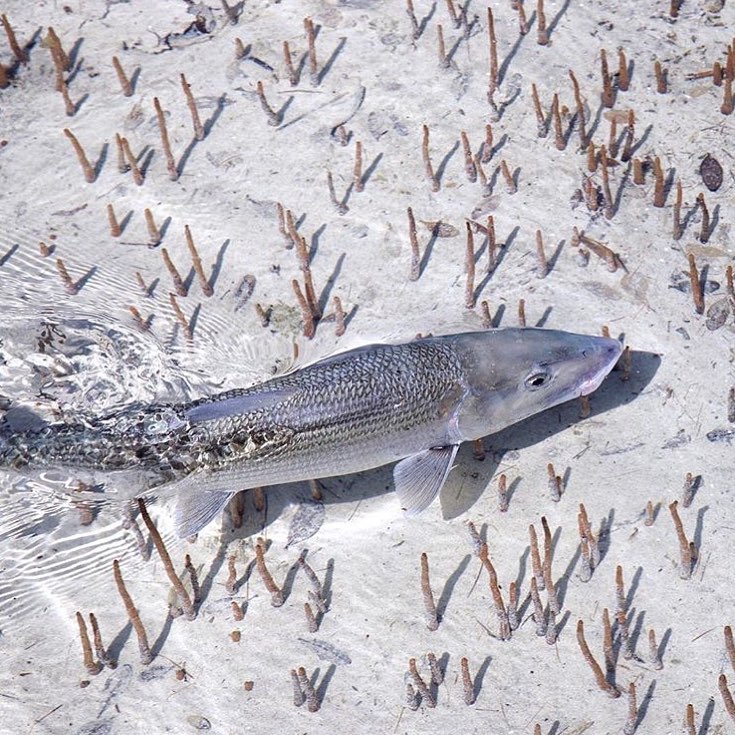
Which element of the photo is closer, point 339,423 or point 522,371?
point 339,423

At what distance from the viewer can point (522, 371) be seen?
6.51 meters

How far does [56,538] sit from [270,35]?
15.9ft

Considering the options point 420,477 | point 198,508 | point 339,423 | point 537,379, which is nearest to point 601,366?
point 537,379

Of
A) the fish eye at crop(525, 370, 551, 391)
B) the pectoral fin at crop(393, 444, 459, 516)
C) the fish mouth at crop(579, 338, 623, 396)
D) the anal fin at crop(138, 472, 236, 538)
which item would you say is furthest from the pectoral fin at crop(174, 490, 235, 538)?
the fish mouth at crop(579, 338, 623, 396)

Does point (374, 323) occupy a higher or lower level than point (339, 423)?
lower

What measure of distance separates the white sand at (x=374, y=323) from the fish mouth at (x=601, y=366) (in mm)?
450

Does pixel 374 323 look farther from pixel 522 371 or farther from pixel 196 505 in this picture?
pixel 196 505

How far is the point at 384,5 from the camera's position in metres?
9.59

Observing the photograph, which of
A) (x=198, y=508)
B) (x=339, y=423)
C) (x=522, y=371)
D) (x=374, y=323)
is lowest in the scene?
(x=198, y=508)

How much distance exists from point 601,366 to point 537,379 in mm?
440

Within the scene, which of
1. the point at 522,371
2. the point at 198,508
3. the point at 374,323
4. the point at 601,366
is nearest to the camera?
the point at 198,508

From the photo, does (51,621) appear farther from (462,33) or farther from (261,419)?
(462,33)

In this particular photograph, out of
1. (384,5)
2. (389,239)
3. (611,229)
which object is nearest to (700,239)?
(611,229)

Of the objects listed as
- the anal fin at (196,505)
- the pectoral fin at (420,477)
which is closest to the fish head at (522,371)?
the pectoral fin at (420,477)
